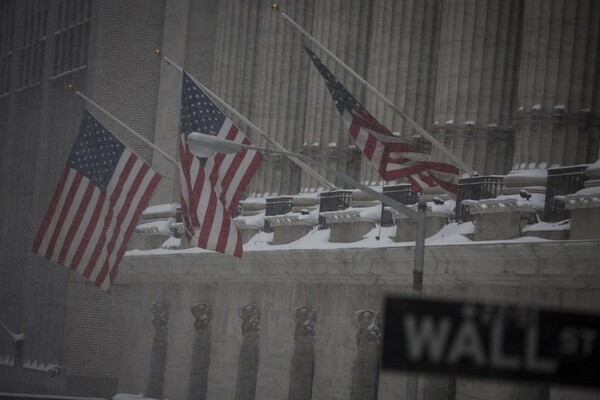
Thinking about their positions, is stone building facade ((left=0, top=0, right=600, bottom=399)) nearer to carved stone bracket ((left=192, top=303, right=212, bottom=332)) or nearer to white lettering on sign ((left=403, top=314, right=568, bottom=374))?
carved stone bracket ((left=192, top=303, right=212, bottom=332))

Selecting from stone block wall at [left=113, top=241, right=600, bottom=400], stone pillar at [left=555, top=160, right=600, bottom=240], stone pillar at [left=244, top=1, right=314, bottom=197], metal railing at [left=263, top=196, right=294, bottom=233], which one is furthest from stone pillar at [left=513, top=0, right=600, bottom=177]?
stone pillar at [left=244, top=1, right=314, bottom=197]

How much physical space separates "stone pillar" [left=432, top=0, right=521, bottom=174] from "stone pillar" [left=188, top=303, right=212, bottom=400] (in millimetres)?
9838

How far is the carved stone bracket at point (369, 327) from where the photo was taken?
91.9 feet

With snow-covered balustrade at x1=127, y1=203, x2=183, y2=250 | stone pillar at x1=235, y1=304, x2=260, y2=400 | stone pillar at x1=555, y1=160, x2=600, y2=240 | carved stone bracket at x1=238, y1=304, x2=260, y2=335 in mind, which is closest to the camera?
stone pillar at x1=555, y1=160, x2=600, y2=240

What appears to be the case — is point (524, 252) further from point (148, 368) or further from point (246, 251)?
point (148, 368)

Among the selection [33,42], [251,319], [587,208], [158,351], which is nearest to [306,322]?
[251,319]

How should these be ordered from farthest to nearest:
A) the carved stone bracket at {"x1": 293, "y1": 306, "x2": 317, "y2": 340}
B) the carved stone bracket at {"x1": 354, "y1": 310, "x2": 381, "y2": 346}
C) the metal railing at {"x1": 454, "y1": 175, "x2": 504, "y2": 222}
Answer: the carved stone bracket at {"x1": 293, "y1": 306, "x2": 317, "y2": 340}, the carved stone bracket at {"x1": 354, "y1": 310, "x2": 381, "y2": 346}, the metal railing at {"x1": 454, "y1": 175, "x2": 504, "y2": 222}

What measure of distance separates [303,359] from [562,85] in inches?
357

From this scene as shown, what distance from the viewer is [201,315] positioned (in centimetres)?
3544

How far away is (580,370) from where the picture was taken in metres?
5.59

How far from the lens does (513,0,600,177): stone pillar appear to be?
24516 millimetres

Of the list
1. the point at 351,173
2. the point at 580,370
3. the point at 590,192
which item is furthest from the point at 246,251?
the point at 580,370

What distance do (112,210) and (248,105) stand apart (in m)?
7.26

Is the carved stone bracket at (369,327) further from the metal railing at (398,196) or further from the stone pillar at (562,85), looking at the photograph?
the stone pillar at (562,85)
